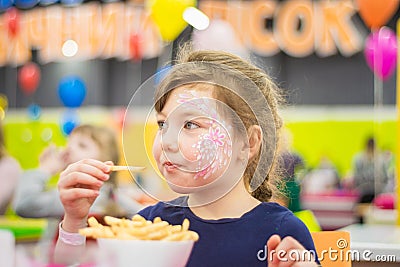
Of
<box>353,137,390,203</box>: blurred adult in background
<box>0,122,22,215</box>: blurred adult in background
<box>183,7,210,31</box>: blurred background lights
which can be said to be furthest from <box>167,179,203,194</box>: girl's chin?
<box>353,137,390,203</box>: blurred adult in background

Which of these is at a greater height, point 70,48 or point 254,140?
point 254,140

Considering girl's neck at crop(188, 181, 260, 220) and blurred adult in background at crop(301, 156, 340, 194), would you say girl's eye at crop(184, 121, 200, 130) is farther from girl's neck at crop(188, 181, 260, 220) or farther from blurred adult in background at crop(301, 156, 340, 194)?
blurred adult in background at crop(301, 156, 340, 194)

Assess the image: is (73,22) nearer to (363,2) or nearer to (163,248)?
(363,2)

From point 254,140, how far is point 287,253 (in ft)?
0.48

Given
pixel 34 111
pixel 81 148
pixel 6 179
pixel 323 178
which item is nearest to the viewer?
pixel 81 148

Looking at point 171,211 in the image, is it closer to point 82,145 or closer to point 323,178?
point 82,145

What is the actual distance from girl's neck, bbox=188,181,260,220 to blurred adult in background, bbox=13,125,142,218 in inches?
4.9

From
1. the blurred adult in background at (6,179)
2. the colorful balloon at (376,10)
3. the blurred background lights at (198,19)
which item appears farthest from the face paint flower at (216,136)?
the colorful balloon at (376,10)

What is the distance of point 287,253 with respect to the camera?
2.73ft

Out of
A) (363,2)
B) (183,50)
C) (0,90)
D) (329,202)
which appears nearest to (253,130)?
(183,50)

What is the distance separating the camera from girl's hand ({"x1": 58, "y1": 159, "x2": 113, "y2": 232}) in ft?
2.84

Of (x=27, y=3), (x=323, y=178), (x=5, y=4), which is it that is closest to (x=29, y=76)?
(x=5, y=4)

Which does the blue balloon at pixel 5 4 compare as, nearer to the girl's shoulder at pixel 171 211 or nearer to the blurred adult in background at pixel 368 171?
the blurred adult in background at pixel 368 171

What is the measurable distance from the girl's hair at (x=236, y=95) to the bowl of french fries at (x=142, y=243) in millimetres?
139
